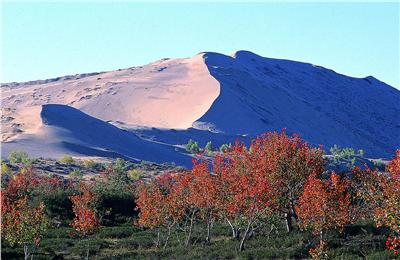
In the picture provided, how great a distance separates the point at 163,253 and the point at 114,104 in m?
170

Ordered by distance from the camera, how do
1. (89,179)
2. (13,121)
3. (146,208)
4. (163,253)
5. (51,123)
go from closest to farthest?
(163,253) → (146,208) → (89,179) → (51,123) → (13,121)

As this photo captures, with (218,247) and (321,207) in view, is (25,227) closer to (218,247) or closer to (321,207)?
(218,247)

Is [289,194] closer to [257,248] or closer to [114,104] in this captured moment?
[257,248]

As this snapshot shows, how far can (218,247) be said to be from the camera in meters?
33.9

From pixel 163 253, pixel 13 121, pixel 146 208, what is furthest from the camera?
pixel 13 121

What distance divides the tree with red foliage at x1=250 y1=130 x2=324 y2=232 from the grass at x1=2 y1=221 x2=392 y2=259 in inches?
108

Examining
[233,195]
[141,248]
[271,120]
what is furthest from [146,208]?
[271,120]

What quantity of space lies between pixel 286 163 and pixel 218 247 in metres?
7.38

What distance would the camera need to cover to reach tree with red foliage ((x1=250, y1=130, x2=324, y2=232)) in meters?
35.4

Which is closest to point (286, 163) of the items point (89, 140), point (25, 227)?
point (25, 227)

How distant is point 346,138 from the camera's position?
199750mm

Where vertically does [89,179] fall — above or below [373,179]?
below

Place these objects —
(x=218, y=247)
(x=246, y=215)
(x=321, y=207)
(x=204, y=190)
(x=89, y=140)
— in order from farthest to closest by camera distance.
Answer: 1. (x=89, y=140)
2. (x=204, y=190)
3. (x=218, y=247)
4. (x=246, y=215)
5. (x=321, y=207)

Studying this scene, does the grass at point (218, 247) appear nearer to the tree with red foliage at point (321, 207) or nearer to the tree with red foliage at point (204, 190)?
the tree with red foliage at point (321, 207)
